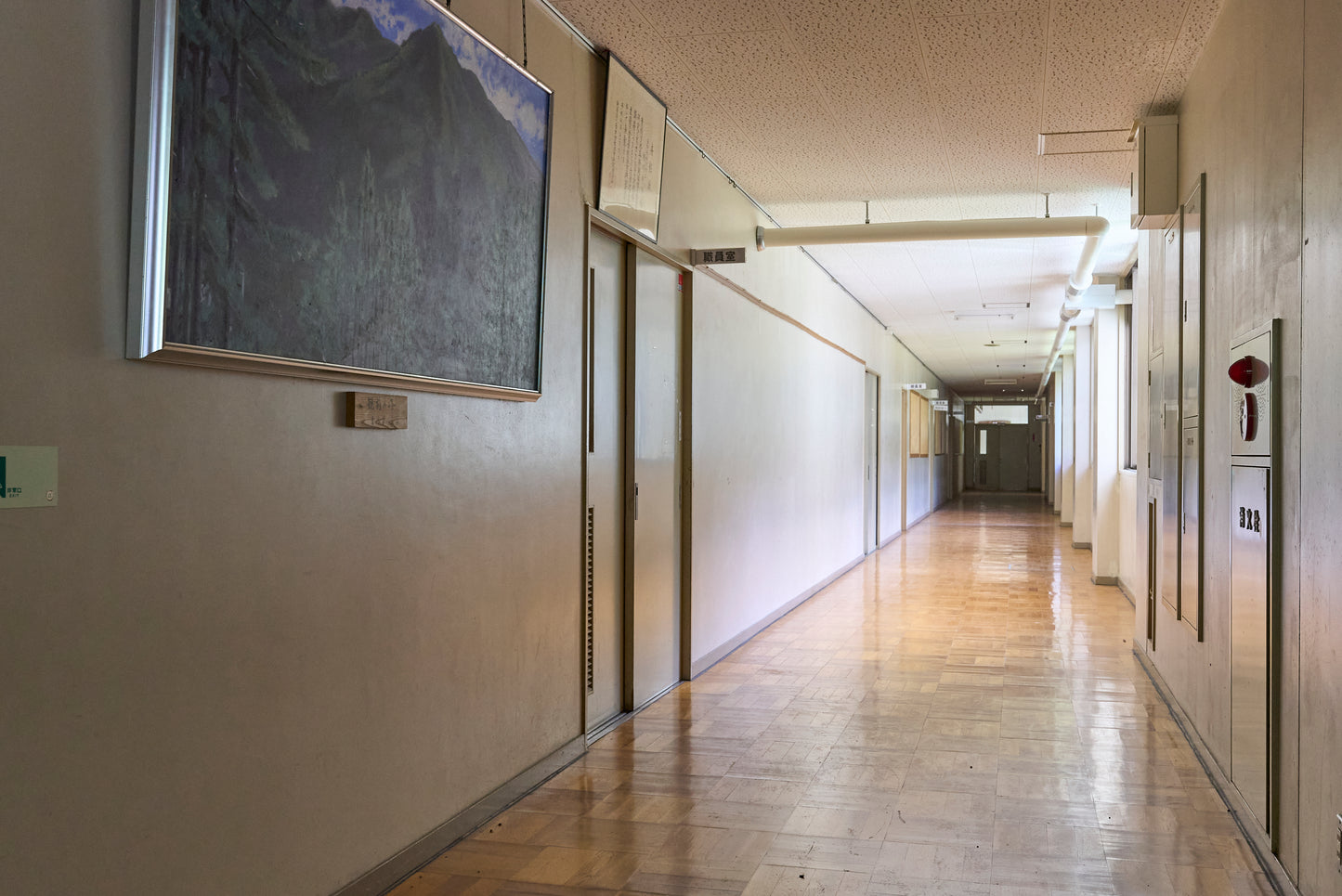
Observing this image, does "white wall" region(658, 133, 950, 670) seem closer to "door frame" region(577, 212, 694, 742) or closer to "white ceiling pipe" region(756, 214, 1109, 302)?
"door frame" region(577, 212, 694, 742)

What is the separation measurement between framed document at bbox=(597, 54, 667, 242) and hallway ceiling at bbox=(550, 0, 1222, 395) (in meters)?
0.11

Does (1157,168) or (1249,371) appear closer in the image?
(1249,371)

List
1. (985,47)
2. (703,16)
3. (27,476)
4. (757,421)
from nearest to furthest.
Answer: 1. (27,476)
2. (703,16)
3. (985,47)
4. (757,421)

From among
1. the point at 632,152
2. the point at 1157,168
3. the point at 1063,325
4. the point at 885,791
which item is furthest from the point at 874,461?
the point at 885,791

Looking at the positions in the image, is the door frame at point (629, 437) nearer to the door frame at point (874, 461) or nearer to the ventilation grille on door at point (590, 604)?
the ventilation grille on door at point (590, 604)

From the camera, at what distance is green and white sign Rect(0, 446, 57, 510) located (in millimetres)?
2023

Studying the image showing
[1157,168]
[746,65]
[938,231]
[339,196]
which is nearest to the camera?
[339,196]

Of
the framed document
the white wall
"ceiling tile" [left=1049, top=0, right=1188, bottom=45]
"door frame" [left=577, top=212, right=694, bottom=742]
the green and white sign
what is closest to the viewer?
the green and white sign

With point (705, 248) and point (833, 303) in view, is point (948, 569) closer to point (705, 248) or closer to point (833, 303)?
point (833, 303)

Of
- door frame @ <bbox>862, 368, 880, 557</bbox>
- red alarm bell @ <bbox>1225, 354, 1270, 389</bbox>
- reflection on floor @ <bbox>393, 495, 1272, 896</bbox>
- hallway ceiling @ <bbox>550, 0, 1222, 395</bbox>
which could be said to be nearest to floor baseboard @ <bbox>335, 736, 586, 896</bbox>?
reflection on floor @ <bbox>393, 495, 1272, 896</bbox>

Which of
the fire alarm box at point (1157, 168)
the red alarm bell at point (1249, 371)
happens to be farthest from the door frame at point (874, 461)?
the red alarm bell at point (1249, 371)

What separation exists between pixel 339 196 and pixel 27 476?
4.00 feet

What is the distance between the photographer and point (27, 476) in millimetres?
2068

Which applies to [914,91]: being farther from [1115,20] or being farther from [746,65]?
[1115,20]
